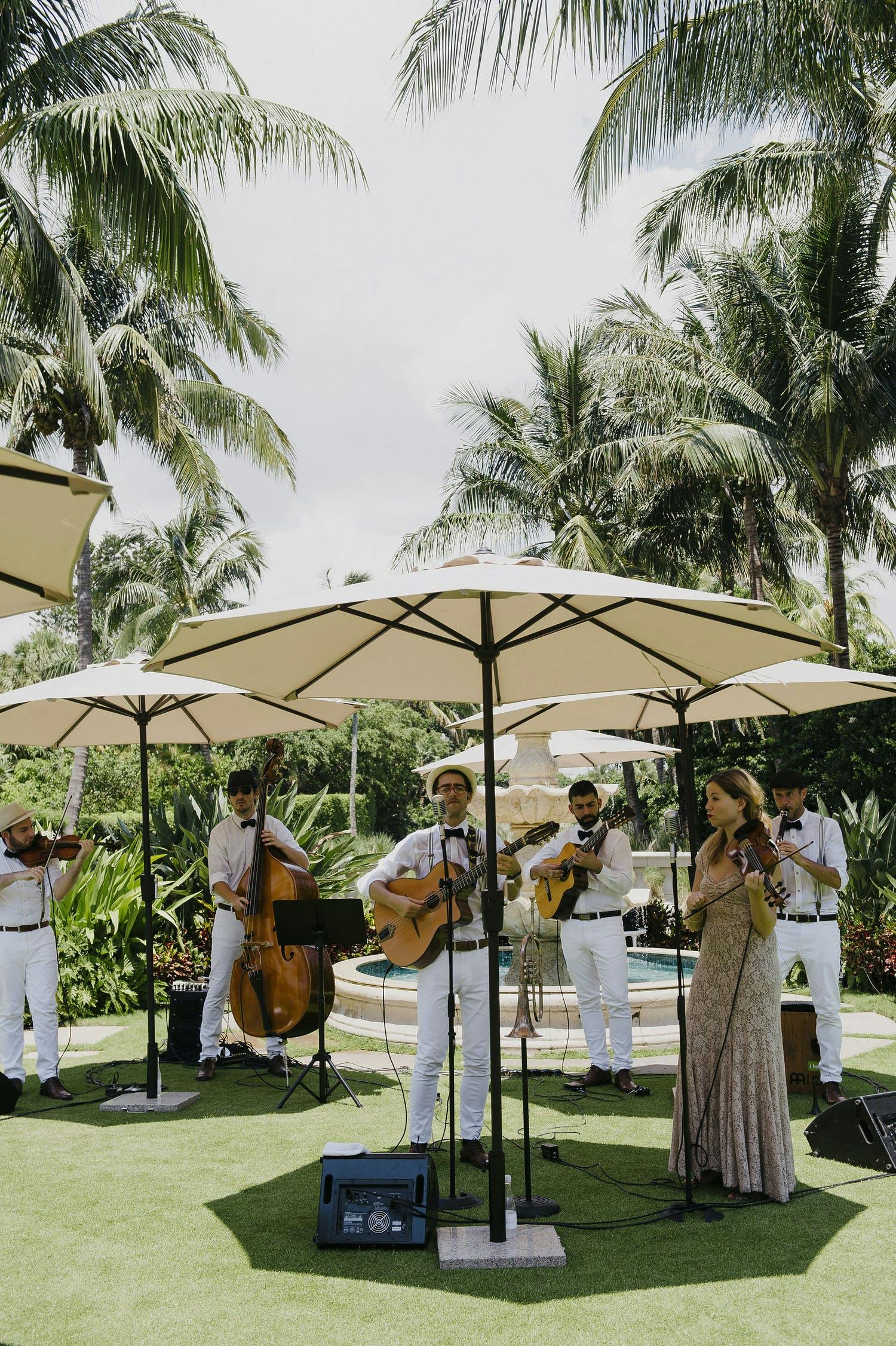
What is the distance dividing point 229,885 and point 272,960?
0.79 meters

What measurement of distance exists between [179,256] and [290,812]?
6266 mm

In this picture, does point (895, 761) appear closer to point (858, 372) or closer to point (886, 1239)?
point (858, 372)

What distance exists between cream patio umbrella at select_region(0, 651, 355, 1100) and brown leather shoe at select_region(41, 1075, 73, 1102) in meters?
0.55

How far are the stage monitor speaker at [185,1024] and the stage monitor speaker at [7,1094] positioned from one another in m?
1.91

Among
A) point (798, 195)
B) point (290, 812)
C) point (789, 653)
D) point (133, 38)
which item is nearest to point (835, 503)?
point (798, 195)

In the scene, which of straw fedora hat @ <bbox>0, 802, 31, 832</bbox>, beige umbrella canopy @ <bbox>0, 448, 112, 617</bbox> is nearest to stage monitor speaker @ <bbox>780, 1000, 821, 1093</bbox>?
straw fedora hat @ <bbox>0, 802, 31, 832</bbox>

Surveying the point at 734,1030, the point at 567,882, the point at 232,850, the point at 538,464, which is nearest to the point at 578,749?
the point at 567,882

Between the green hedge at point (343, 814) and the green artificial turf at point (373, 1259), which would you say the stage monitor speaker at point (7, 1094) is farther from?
the green hedge at point (343, 814)

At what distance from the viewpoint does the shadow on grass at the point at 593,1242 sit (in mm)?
4211

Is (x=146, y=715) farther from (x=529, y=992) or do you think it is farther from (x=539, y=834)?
(x=529, y=992)

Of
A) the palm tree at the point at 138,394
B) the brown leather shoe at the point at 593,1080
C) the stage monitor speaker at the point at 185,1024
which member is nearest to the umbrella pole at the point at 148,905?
the stage monitor speaker at the point at 185,1024

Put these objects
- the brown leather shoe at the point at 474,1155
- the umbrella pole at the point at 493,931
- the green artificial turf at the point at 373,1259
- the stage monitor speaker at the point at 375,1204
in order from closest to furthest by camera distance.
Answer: the green artificial turf at the point at 373,1259 < the umbrella pole at the point at 493,931 < the stage monitor speaker at the point at 375,1204 < the brown leather shoe at the point at 474,1155

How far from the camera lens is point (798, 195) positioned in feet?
49.4

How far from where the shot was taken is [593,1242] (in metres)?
4.61
